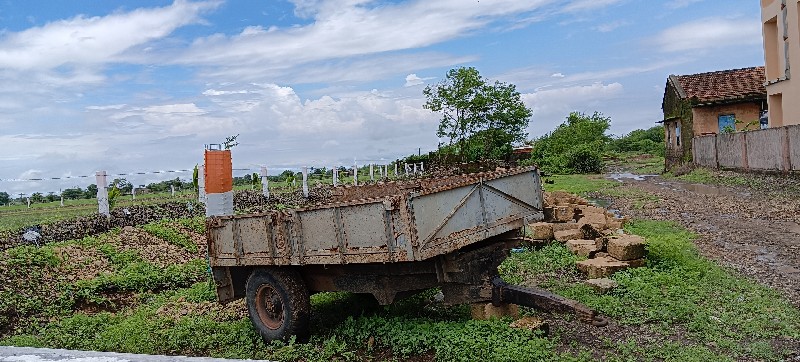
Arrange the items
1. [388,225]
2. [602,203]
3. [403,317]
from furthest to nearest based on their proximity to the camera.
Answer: [602,203]
[403,317]
[388,225]

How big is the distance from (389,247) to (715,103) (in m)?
28.8

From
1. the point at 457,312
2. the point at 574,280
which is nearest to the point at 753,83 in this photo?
the point at 574,280

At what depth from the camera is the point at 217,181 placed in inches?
343

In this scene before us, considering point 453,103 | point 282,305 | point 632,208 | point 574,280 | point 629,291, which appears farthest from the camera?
point 453,103

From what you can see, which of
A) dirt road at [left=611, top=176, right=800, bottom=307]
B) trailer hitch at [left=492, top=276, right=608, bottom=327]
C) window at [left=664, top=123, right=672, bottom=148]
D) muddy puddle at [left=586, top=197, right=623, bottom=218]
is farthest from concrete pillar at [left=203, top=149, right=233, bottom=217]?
window at [left=664, top=123, right=672, bottom=148]

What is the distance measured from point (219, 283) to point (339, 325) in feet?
5.35

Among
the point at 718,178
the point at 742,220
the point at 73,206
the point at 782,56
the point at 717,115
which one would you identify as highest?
the point at 782,56

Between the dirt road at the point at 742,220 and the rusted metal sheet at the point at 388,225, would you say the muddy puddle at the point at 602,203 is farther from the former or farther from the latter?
the rusted metal sheet at the point at 388,225

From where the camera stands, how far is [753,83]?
1176 inches

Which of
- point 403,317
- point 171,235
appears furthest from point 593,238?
point 171,235

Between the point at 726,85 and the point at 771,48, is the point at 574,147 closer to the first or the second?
the point at 726,85

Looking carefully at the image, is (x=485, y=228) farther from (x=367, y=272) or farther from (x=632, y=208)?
(x=632, y=208)

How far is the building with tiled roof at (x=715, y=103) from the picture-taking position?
29469 millimetres

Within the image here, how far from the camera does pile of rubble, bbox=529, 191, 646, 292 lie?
8445 mm
